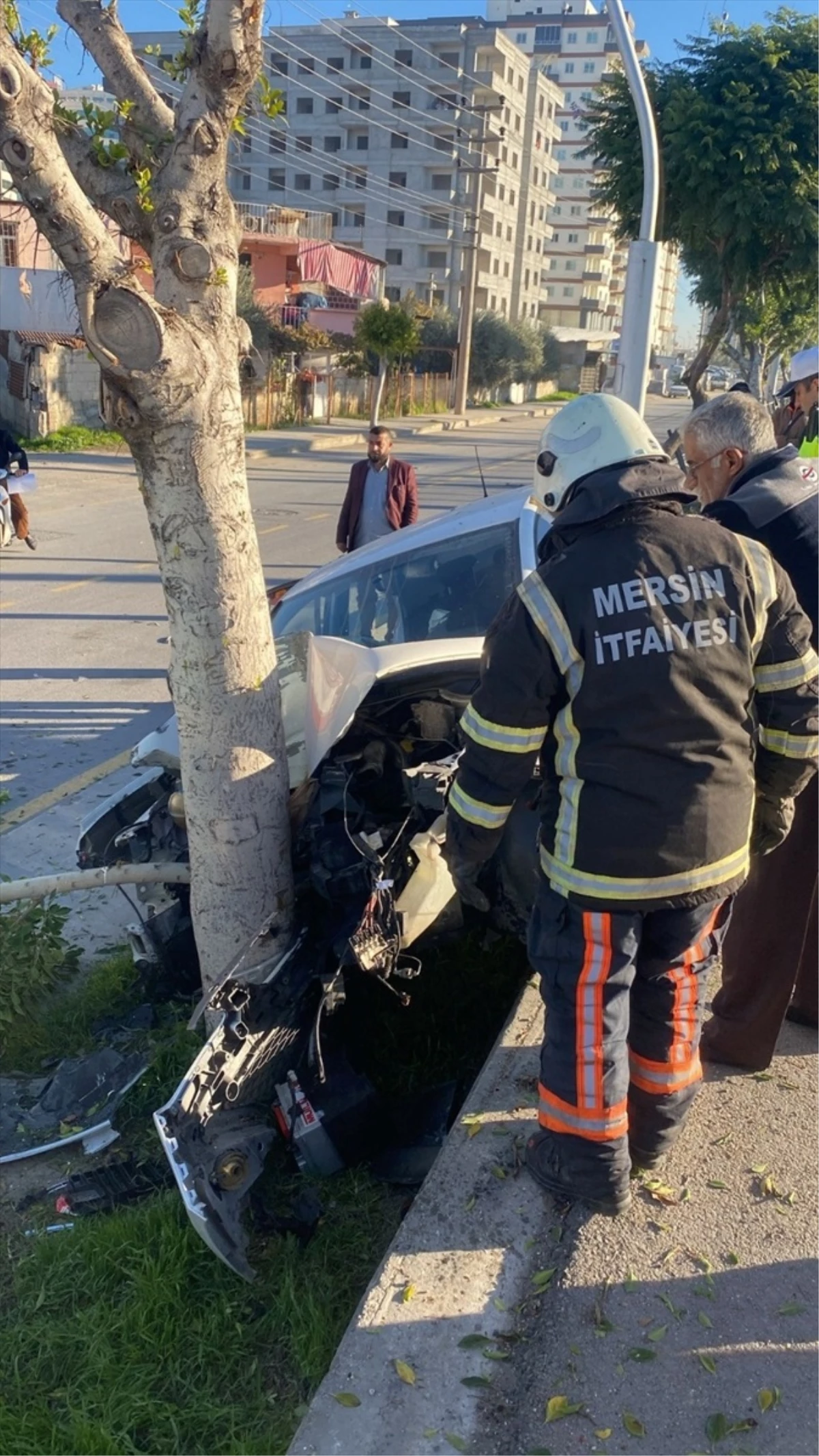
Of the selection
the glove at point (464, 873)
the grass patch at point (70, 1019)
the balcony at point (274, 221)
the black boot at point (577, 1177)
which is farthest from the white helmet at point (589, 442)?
the balcony at point (274, 221)

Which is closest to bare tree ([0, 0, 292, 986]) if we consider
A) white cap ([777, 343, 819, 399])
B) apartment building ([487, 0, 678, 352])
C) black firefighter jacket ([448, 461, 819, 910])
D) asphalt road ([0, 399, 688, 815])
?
black firefighter jacket ([448, 461, 819, 910])

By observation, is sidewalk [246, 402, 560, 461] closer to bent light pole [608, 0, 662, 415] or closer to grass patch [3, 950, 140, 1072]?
bent light pole [608, 0, 662, 415]

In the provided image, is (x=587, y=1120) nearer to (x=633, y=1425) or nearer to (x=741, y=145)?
(x=633, y=1425)

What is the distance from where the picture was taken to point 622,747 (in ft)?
7.97

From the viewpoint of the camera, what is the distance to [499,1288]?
2.46m

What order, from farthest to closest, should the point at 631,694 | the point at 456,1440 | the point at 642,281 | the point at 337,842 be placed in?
the point at 642,281, the point at 337,842, the point at 631,694, the point at 456,1440

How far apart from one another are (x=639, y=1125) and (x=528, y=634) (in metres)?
1.27

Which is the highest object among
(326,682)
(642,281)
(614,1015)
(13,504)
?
(642,281)

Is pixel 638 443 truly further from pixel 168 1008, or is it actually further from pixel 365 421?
pixel 365 421

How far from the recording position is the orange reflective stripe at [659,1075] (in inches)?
107

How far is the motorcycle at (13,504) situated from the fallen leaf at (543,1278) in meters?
10.1

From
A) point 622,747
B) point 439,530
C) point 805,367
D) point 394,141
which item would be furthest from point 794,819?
point 394,141

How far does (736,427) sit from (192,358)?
150cm

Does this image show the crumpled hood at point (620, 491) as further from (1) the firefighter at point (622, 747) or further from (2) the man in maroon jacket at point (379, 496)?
(2) the man in maroon jacket at point (379, 496)
